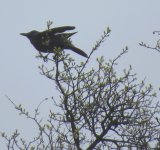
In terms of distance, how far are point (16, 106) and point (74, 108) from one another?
1.28m

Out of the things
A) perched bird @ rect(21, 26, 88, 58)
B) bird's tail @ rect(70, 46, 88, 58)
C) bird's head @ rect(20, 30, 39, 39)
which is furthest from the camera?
bird's head @ rect(20, 30, 39, 39)

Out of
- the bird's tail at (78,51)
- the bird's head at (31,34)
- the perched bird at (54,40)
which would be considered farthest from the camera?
the bird's head at (31,34)

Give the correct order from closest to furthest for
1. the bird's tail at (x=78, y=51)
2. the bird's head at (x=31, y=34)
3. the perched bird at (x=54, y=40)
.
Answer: the perched bird at (x=54, y=40) → the bird's tail at (x=78, y=51) → the bird's head at (x=31, y=34)

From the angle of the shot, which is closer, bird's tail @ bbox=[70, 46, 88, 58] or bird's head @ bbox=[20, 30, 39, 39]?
bird's tail @ bbox=[70, 46, 88, 58]

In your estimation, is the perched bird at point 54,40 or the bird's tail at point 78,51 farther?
the bird's tail at point 78,51

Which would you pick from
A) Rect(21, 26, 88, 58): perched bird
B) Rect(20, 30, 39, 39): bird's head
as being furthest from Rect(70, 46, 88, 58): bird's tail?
Rect(20, 30, 39, 39): bird's head

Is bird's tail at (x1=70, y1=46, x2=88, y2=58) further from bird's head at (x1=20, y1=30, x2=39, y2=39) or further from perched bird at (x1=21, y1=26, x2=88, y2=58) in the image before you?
bird's head at (x1=20, y1=30, x2=39, y2=39)

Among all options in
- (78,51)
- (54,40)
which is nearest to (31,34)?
(54,40)

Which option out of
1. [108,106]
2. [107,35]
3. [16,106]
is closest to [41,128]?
[16,106]

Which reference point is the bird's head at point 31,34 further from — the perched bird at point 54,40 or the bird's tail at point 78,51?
the bird's tail at point 78,51

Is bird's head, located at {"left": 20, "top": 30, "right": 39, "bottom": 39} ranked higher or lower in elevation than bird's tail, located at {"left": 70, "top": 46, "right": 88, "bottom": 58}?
higher

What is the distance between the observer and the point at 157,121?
10.6m

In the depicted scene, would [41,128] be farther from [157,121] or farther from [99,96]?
[157,121]

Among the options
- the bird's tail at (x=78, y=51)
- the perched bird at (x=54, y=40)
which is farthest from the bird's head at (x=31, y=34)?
the bird's tail at (x=78, y=51)
